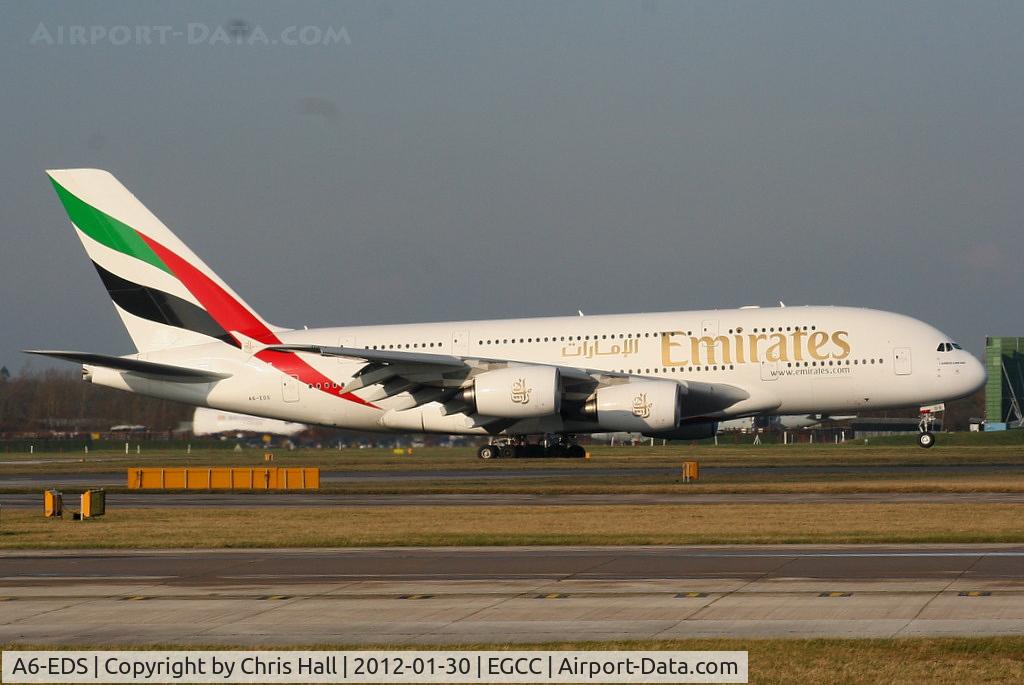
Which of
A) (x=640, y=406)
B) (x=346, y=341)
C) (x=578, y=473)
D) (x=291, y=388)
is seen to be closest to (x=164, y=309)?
(x=291, y=388)

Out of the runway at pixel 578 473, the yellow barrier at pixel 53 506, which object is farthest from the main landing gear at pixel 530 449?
the yellow barrier at pixel 53 506

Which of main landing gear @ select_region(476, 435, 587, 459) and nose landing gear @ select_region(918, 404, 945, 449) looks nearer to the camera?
main landing gear @ select_region(476, 435, 587, 459)

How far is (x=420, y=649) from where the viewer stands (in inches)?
534

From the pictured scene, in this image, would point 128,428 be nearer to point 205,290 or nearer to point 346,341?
point 205,290

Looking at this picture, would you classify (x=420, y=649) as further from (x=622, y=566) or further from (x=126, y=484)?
(x=126, y=484)

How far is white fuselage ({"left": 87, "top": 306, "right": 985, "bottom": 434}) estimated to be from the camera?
49.0 metres

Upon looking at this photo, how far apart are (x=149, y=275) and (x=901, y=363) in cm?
2793

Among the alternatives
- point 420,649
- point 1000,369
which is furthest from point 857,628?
point 1000,369

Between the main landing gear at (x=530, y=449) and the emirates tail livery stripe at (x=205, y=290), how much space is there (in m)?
5.87

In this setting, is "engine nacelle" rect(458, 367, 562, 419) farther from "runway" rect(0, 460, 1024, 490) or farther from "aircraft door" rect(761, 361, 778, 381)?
"aircraft door" rect(761, 361, 778, 381)

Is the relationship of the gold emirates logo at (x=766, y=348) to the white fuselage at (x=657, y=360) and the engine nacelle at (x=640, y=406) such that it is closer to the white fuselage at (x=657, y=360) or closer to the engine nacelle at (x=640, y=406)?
the white fuselage at (x=657, y=360)

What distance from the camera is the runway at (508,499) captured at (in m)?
32.7

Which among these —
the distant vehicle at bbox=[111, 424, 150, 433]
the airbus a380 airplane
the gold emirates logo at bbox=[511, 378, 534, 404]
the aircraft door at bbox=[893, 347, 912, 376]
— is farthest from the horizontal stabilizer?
the distant vehicle at bbox=[111, 424, 150, 433]

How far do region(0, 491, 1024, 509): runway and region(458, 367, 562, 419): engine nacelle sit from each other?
11.0 meters
